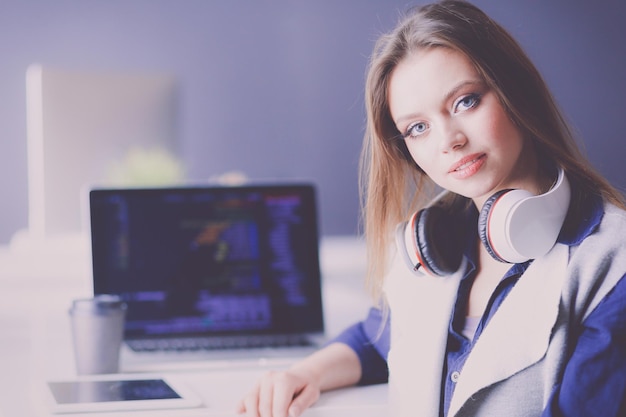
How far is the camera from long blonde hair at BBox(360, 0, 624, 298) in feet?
3.34

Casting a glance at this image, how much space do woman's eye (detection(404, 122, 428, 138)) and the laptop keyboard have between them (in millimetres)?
571

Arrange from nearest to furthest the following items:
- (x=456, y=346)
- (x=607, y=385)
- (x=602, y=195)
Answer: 1. (x=607, y=385)
2. (x=602, y=195)
3. (x=456, y=346)

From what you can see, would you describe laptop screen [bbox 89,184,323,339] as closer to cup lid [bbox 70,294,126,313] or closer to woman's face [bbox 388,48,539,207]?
cup lid [bbox 70,294,126,313]

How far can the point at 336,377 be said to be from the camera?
118 centimetres

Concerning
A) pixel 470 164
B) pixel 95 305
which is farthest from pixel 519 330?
pixel 95 305

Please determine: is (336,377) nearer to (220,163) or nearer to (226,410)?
(226,410)

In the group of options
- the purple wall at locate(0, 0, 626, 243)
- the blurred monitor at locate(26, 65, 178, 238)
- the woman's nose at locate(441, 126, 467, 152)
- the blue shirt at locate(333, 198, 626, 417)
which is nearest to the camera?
the blue shirt at locate(333, 198, 626, 417)

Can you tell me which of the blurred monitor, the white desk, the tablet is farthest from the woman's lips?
the blurred monitor

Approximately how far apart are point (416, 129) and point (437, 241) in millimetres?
179

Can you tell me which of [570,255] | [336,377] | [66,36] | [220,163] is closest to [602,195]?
[570,255]

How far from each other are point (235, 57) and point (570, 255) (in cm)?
381

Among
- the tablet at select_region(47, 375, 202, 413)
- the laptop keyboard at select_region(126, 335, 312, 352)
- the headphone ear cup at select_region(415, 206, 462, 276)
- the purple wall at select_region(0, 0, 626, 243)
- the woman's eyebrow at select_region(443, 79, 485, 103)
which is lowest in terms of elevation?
the laptop keyboard at select_region(126, 335, 312, 352)

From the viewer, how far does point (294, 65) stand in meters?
4.59

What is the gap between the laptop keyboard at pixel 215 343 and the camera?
1469 mm
